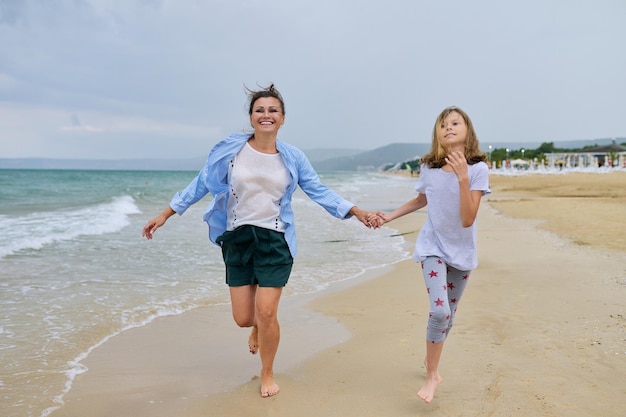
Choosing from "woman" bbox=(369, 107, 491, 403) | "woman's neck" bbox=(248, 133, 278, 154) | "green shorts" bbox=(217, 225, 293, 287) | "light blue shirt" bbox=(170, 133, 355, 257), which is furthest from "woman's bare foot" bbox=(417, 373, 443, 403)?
"woman's neck" bbox=(248, 133, 278, 154)

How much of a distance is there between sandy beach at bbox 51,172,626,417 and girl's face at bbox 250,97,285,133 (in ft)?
5.87

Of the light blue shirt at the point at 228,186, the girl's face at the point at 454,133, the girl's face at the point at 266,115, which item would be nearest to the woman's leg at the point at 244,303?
the light blue shirt at the point at 228,186

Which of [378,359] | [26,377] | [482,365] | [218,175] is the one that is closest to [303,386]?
[378,359]

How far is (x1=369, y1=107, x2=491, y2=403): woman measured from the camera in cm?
352

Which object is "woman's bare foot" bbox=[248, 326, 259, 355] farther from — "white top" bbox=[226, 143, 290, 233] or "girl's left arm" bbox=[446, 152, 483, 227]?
"girl's left arm" bbox=[446, 152, 483, 227]

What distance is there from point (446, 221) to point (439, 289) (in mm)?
429

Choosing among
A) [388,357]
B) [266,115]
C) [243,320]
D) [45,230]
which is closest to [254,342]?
[243,320]

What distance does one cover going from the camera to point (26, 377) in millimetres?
4184

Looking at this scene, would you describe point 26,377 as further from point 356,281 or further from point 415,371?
point 356,281

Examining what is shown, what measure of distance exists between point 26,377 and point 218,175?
2.10 meters

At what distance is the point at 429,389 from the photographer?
11.7ft

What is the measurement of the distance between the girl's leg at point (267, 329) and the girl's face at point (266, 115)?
109 cm

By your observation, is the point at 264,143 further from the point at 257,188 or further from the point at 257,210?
the point at 257,210

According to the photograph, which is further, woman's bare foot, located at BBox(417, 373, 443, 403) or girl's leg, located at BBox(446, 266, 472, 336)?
girl's leg, located at BBox(446, 266, 472, 336)
